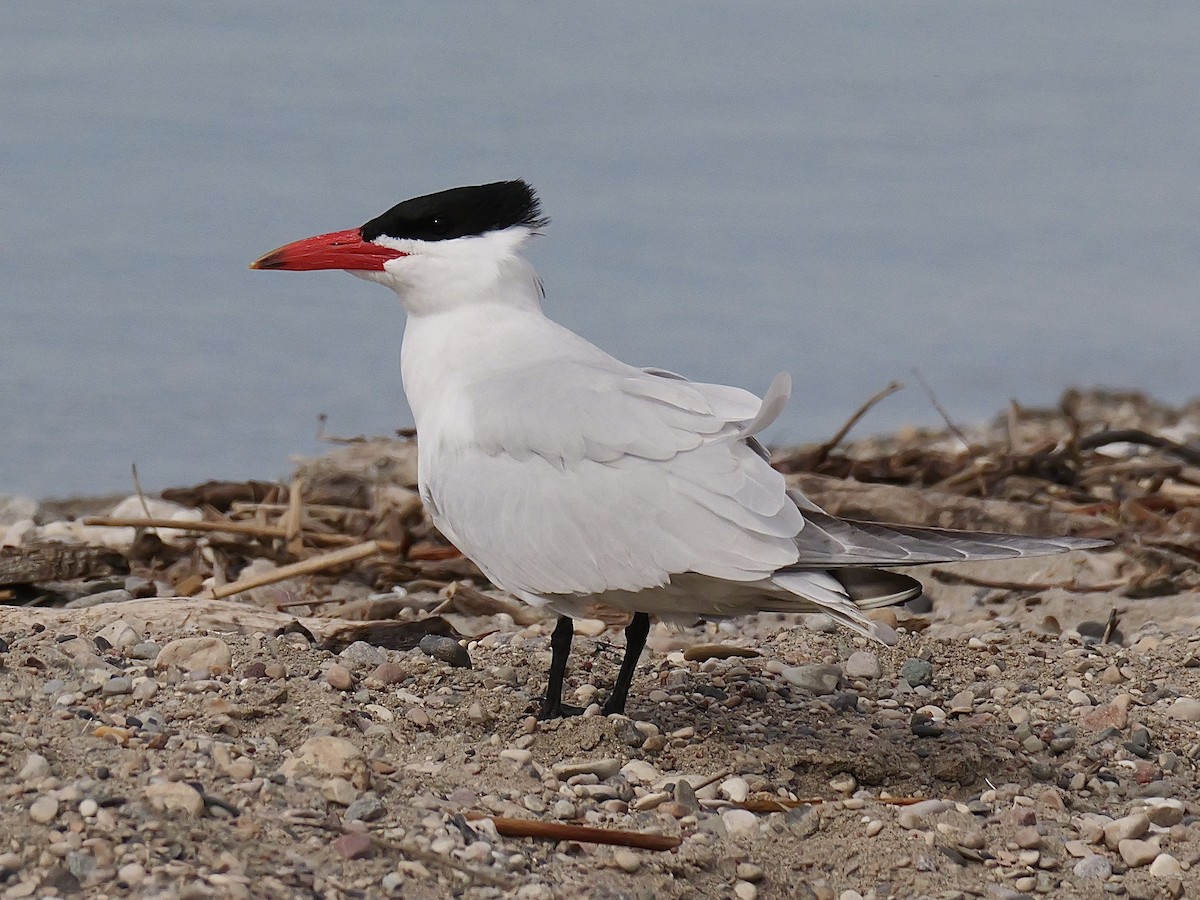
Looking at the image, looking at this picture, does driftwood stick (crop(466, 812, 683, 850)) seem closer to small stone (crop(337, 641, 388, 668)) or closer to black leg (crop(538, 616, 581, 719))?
black leg (crop(538, 616, 581, 719))

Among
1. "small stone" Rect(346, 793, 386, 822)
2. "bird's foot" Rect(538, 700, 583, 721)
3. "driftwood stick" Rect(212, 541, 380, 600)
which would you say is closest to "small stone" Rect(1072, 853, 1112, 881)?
"bird's foot" Rect(538, 700, 583, 721)

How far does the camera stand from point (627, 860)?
307 centimetres

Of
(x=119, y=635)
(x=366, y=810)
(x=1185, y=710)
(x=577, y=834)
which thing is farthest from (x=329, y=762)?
(x=1185, y=710)

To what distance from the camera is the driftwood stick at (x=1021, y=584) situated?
5.30 metres

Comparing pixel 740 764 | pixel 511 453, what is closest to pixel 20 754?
pixel 511 453

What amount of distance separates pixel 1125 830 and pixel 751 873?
2.72 feet

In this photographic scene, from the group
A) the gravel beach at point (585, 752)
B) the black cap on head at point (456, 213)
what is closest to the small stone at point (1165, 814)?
the gravel beach at point (585, 752)

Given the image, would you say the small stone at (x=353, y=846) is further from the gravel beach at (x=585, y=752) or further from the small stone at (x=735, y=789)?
the small stone at (x=735, y=789)

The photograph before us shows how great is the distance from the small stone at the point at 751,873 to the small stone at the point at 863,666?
1.26 m

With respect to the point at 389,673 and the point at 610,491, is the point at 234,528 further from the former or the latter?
the point at 610,491

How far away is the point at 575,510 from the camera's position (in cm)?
366

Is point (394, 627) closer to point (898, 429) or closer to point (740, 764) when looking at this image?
point (740, 764)

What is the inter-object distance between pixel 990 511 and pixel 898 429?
4327mm

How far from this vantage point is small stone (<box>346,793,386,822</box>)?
3078mm
